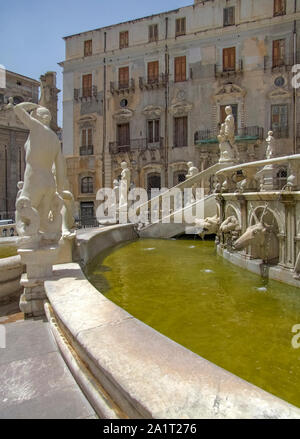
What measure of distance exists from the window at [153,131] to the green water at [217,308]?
61.6ft

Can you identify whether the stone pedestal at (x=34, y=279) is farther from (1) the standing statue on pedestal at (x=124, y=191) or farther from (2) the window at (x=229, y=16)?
(2) the window at (x=229, y=16)

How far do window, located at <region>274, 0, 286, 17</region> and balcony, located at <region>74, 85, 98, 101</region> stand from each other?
46.2 ft

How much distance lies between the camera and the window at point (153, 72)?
2497 centimetres

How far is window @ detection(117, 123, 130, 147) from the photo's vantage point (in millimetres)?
26359

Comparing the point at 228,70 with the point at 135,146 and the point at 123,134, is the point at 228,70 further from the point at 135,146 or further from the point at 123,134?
the point at 123,134

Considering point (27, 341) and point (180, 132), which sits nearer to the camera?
point (27, 341)

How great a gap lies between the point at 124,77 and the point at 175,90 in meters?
4.57

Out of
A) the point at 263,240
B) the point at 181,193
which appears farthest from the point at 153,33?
the point at 263,240

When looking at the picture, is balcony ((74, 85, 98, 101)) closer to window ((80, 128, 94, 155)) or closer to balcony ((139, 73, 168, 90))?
window ((80, 128, 94, 155))

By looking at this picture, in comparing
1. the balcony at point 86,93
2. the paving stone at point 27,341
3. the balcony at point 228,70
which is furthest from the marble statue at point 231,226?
the balcony at point 86,93

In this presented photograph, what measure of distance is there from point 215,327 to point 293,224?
2.61 m

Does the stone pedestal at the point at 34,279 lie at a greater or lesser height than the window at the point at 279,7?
lesser

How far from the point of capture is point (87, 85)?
89.5 ft

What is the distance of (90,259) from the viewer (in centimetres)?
769
